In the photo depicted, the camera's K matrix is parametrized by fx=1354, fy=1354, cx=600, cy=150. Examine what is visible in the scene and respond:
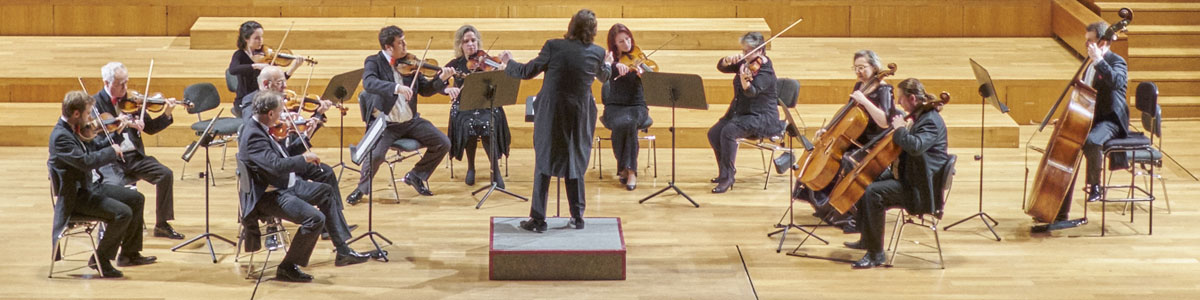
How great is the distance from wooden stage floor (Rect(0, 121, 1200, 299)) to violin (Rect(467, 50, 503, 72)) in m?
0.70

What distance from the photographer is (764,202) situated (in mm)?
7219

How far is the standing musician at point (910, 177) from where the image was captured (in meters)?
5.67

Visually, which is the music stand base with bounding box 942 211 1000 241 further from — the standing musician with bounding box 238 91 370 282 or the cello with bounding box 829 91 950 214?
the standing musician with bounding box 238 91 370 282

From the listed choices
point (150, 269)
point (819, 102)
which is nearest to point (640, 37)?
point (819, 102)

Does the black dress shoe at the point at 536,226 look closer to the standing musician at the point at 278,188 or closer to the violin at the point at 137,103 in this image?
the standing musician at the point at 278,188

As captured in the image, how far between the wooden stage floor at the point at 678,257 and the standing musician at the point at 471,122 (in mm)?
207

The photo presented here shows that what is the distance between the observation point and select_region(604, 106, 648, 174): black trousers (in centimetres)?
747

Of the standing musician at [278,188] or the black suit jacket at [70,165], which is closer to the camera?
the black suit jacket at [70,165]

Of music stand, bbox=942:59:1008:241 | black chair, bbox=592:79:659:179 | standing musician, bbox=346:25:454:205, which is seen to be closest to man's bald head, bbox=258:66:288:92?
standing musician, bbox=346:25:454:205

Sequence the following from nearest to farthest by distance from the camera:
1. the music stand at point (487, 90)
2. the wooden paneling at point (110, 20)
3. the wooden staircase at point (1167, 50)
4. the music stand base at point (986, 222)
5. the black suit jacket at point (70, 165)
Result: the black suit jacket at point (70, 165) → the music stand base at point (986, 222) → the music stand at point (487, 90) → the wooden staircase at point (1167, 50) → the wooden paneling at point (110, 20)

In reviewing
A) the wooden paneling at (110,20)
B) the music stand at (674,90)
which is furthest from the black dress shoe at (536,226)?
the wooden paneling at (110,20)

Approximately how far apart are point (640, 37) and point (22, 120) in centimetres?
424

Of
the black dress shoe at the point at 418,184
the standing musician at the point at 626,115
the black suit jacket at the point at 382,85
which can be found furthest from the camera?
the standing musician at the point at 626,115

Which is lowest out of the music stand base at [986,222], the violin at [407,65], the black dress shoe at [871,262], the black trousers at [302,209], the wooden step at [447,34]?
the black dress shoe at [871,262]
